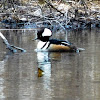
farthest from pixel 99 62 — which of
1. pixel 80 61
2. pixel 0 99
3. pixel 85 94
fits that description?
pixel 0 99

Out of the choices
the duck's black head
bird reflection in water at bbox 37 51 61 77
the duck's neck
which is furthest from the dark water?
the duck's black head

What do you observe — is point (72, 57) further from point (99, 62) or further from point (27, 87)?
point (27, 87)

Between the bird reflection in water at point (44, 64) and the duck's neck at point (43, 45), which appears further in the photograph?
the duck's neck at point (43, 45)

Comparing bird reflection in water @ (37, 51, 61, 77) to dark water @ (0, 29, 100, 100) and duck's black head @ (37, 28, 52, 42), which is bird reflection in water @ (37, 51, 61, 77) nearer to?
dark water @ (0, 29, 100, 100)

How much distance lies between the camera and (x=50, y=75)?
9.28 m

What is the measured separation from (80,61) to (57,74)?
1936 mm

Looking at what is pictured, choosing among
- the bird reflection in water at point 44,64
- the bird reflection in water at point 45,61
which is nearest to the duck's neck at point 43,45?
the bird reflection in water at point 45,61

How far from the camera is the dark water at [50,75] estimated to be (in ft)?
24.7

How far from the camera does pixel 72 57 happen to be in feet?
39.5

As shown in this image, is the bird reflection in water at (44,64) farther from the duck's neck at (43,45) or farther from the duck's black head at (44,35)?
the duck's black head at (44,35)

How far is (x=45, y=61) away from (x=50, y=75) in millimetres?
2162

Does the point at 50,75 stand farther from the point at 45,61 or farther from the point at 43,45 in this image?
the point at 43,45

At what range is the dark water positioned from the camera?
24.7ft

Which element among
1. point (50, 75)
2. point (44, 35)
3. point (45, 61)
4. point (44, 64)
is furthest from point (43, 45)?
point (50, 75)
